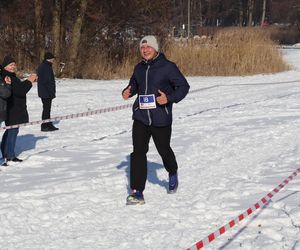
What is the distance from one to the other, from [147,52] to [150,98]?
1.47ft

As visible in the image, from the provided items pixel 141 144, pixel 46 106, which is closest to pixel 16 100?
pixel 141 144

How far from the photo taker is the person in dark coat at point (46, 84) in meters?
10.5

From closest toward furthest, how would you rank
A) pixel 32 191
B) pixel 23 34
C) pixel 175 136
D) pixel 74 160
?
pixel 32 191 → pixel 74 160 → pixel 175 136 → pixel 23 34

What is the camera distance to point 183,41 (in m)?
23.8

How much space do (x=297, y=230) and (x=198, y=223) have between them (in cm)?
86

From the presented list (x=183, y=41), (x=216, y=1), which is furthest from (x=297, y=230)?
(x=216, y=1)

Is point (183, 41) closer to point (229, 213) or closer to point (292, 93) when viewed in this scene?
point (292, 93)

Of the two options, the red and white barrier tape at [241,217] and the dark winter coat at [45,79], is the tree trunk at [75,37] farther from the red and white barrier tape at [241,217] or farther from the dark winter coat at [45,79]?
the red and white barrier tape at [241,217]

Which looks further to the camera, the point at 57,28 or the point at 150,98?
the point at 57,28

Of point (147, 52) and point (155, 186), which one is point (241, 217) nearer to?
point (155, 186)

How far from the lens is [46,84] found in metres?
10.6

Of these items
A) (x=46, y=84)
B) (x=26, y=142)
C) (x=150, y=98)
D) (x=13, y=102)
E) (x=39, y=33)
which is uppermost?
(x=150, y=98)

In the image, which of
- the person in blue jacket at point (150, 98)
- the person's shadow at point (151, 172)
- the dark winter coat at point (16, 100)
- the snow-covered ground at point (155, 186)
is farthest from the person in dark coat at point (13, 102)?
the person in blue jacket at point (150, 98)

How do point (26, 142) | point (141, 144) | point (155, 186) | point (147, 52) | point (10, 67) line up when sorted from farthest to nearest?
point (26, 142)
point (10, 67)
point (155, 186)
point (141, 144)
point (147, 52)
